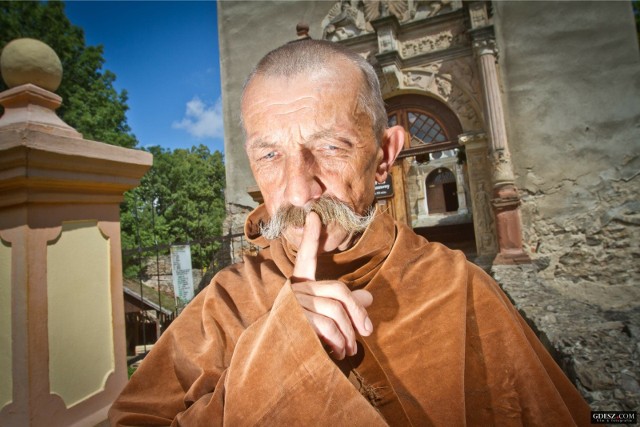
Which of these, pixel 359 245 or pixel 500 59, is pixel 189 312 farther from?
pixel 500 59

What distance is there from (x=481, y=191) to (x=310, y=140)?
6088 millimetres

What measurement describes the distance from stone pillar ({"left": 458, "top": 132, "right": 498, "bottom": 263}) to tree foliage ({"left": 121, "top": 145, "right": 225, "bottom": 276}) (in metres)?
17.5

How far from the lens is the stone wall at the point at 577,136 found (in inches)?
216

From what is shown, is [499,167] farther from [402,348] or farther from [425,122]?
[402,348]

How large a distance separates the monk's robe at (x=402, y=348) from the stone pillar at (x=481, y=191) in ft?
18.2

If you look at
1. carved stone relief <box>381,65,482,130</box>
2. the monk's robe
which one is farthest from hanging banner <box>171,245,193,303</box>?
carved stone relief <box>381,65,482,130</box>

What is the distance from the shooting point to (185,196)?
2627cm

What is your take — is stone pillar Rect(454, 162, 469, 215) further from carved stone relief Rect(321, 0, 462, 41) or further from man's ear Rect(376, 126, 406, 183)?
man's ear Rect(376, 126, 406, 183)

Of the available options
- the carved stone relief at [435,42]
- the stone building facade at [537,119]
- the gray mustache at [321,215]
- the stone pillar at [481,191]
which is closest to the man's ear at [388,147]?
the gray mustache at [321,215]

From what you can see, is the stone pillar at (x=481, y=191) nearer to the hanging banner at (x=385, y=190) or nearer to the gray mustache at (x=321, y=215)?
the hanging banner at (x=385, y=190)

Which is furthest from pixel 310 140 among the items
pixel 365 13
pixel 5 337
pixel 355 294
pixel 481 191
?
pixel 365 13

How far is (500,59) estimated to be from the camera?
20.1ft

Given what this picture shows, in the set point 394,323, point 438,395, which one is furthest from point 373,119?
point 438,395

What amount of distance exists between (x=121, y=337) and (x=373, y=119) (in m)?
1.86
